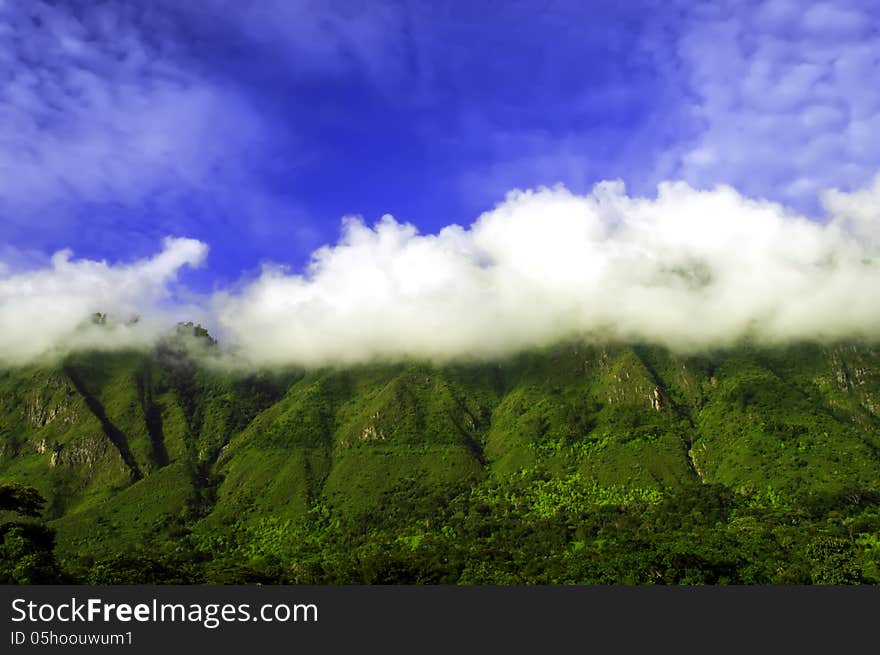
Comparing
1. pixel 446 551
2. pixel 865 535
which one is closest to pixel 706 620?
pixel 446 551

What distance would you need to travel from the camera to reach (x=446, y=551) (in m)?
193

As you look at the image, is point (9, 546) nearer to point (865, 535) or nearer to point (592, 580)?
point (592, 580)

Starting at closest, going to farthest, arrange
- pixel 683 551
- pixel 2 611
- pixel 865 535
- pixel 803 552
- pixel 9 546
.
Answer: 1. pixel 2 611
2. pixel 9 546
3. pixel 683 551
4. pixel 803 552
5. pixel 865 535

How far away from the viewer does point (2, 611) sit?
36438 mm

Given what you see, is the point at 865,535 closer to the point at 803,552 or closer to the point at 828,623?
the point at 803,552

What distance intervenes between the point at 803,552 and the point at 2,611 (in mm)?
137043

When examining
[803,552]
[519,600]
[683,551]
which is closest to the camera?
[519,600]

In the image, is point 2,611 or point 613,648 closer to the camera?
point 613,648

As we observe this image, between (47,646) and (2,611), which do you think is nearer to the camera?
(47,646)

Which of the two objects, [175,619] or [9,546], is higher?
[9,546]

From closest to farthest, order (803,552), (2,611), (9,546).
→ (2,611)
(9,546)
(803,552)

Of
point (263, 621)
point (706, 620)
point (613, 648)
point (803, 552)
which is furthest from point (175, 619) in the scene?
point (803, 552)

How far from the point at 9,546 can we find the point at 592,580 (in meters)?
72.7

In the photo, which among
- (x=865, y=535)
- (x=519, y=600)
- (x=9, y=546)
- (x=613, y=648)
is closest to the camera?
(x=613, y=648)
